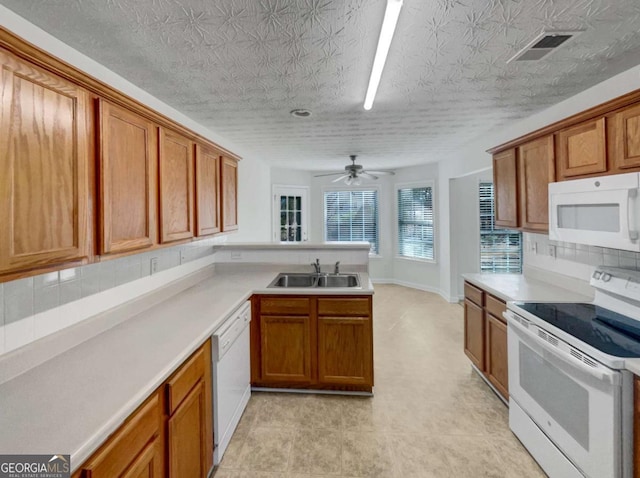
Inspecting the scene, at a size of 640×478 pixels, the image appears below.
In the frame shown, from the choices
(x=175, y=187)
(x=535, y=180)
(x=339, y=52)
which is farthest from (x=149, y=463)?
(x=535, y=180)

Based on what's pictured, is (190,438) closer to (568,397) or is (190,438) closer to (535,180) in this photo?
(568,397)

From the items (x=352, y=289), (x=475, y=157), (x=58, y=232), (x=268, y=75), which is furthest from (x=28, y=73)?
(x=475, y=157)

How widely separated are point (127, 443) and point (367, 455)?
1.51 m

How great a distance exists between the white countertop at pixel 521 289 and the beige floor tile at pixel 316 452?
1594 millimetres

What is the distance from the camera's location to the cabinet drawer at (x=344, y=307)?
8.44 feet

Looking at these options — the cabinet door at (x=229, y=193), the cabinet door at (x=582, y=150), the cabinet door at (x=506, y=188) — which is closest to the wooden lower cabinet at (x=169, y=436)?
the cabinet door at (x=229, y=193)

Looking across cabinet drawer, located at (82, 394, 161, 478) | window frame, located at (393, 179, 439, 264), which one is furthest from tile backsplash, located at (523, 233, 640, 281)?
cabinet drawer, located at (82, 394, 161, 478)

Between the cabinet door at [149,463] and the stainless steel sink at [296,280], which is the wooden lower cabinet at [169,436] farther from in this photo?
the stainless steel sink at [296,280]

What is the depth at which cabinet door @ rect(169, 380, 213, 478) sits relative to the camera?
4.44 feet

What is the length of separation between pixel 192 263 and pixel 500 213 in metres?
2.95

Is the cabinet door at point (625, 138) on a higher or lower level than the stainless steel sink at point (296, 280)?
higher

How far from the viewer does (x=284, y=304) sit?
2613mm

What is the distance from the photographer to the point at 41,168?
1.09m

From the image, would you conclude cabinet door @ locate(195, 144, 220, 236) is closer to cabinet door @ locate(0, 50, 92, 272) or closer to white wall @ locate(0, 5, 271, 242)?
white wall @ locate(0, 5, 271, 242)
